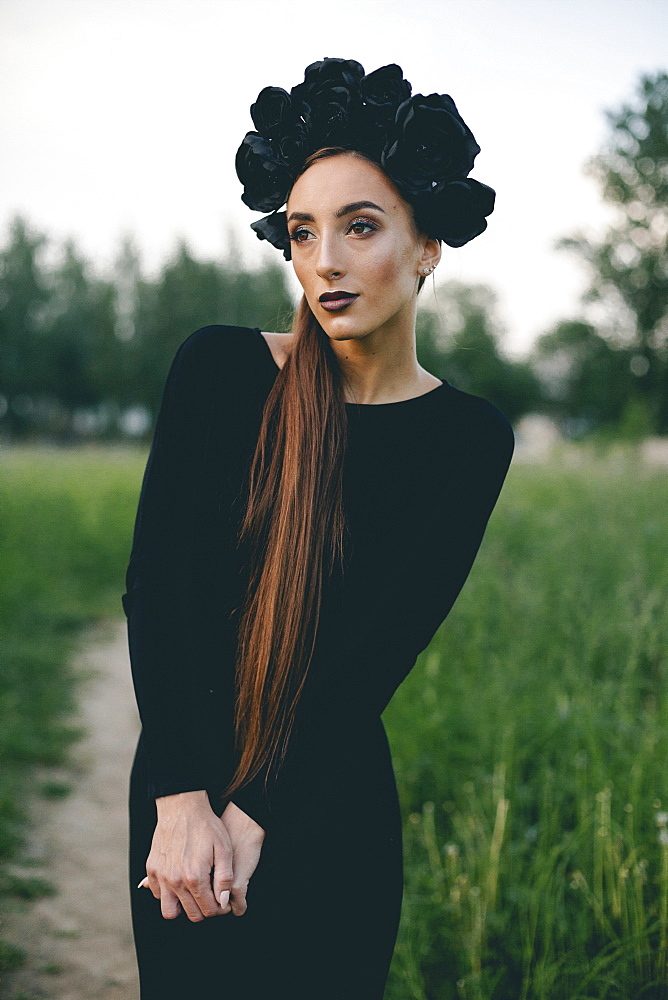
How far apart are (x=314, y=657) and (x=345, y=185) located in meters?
0.83

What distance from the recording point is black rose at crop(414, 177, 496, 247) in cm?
145

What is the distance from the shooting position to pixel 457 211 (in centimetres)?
149

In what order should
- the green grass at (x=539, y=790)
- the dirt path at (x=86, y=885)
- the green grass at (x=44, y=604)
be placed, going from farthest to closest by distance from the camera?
1. the green grass at (x=44, y=604)
2. the dirt path at (x=86, y=885)
3. the green grass at (x=539, y=790)

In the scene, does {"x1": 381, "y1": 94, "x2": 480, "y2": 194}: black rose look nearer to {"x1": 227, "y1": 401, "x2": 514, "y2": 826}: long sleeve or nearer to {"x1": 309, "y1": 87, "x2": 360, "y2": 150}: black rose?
{"x1": 309, "y1": 87, "x2": 360, "y2": 150}: black rose

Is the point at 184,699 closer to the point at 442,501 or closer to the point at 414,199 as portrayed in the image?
the point at 442,501

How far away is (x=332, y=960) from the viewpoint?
149 cm

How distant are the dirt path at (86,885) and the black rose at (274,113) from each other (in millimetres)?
2489

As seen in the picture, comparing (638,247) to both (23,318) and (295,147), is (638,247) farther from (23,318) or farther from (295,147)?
(295,147)

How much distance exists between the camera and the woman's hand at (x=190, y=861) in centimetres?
126


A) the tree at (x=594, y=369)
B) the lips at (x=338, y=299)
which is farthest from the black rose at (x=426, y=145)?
the tree at (x=594, y=369)

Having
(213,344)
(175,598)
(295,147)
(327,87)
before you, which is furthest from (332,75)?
(175,598)

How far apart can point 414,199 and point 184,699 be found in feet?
3.13

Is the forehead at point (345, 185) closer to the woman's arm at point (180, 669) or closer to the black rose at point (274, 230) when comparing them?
Result: the black rose at point (274, 230)

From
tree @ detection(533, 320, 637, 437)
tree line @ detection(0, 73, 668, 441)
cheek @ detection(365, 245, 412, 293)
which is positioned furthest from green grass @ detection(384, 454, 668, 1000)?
tree @ detection(533, 320, 637, 437)
